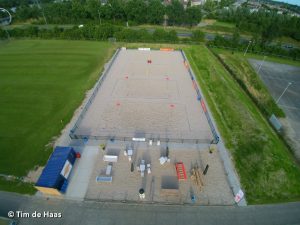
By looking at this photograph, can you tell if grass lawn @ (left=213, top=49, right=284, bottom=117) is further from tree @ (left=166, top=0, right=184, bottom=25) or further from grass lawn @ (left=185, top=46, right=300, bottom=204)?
tree @ (left=166, top=0, right=184, bottom=25)

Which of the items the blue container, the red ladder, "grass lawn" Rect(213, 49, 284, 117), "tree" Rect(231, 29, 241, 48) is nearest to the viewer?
the blue container

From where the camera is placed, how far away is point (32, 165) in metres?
20.1

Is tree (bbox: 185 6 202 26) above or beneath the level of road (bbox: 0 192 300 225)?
above

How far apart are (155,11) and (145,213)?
6641cm

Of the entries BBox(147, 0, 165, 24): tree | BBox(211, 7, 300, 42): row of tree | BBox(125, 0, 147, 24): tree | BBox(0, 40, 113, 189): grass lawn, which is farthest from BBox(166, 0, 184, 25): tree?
BBox(0, 40, 113, 189): grass lawn

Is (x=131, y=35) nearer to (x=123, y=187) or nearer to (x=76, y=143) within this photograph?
(x=76, y=143)

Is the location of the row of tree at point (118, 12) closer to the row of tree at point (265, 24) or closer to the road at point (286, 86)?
the row of tree at point (265, 24)

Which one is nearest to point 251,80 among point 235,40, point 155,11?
point 235,40

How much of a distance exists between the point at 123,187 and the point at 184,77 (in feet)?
82.6

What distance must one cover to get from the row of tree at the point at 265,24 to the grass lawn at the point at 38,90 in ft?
151

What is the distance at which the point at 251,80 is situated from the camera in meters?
36.8

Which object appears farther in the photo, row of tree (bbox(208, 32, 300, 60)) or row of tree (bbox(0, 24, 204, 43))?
row of tree (bbox(0, 24, 204, 43))

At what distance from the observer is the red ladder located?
1888 cm

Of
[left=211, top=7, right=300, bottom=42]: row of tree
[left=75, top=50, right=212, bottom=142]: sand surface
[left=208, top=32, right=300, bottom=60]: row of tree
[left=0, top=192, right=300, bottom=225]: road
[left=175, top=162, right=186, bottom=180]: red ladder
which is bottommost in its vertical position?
[left=0, top=192, right=300, bottom=225]: road
